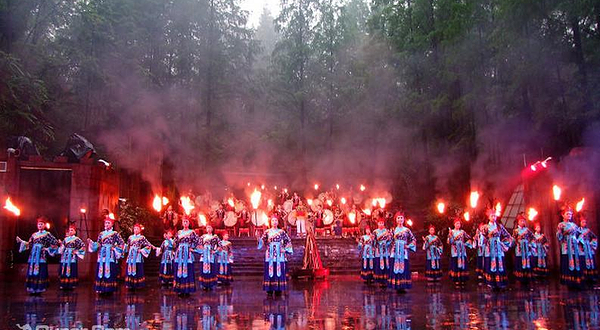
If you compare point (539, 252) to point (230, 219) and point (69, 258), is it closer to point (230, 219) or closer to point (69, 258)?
point (69, 258)

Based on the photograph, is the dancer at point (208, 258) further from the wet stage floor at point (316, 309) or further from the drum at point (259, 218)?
the drum at point (259, 218)

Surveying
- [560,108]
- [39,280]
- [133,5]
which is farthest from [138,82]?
[560,108]

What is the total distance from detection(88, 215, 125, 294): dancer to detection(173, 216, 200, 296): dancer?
5.70 ft

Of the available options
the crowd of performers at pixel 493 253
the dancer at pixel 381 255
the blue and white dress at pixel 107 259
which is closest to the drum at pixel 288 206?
Result: the crowd of performers at pixel 493 253

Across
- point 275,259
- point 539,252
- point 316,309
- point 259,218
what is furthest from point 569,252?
point 259,218

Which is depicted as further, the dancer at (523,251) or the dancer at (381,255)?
the dancer at (523,251)

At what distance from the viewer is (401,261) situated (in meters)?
13.5

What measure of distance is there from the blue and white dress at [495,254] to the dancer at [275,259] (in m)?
5.89

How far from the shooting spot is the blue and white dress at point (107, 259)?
44.6 ft

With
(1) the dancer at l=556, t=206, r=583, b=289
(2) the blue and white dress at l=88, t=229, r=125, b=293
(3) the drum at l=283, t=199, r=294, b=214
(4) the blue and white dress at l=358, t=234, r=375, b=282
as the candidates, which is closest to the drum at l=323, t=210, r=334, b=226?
(3) the drum at l=283, t=199, r=294, b=214

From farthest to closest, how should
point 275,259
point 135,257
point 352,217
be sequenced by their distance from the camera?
point 352,217
point 135,257
point 275,259

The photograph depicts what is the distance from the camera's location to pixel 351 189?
1409 inches

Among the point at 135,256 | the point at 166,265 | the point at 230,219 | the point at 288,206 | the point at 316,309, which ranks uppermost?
the point at 288,206

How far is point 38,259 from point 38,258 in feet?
0.14
